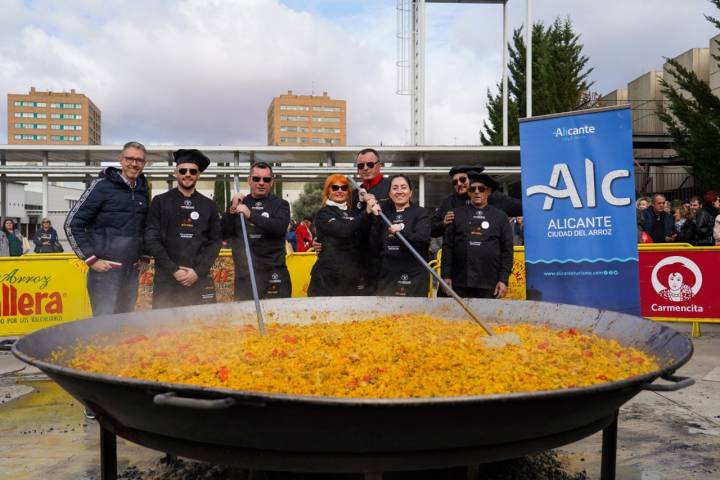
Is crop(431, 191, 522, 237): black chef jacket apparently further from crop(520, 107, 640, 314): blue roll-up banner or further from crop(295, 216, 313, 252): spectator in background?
crop(295, 216, 313, 252): spectator in background

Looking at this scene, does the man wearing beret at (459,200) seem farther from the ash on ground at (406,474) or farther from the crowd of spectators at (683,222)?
the crowd of spectators at (683,222)

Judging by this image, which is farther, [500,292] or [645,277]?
[645,277]

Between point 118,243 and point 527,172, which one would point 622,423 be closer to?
point 527,172

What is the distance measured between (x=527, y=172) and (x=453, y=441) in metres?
3.78

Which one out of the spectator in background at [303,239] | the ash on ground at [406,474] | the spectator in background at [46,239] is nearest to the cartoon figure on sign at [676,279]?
the ash on ground at [406,474]

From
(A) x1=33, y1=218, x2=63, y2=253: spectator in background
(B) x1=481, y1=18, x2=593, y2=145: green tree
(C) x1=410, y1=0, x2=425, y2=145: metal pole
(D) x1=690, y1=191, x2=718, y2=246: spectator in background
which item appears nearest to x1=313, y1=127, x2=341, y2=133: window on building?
(B) x1=481, y1=18, x2=593, y2=145: green tree

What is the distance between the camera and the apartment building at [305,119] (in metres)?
154

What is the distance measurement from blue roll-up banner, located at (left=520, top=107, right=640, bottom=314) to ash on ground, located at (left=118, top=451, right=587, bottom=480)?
A: 6.67ft

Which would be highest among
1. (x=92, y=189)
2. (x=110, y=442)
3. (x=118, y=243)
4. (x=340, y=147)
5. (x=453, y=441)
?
(x=340, y=147)

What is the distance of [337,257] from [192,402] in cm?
312

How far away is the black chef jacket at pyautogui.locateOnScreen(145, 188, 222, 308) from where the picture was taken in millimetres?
4238

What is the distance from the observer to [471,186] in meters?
4.83

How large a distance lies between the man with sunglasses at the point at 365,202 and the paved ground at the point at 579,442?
1.95m

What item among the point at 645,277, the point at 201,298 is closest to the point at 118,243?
the point at 201,298
